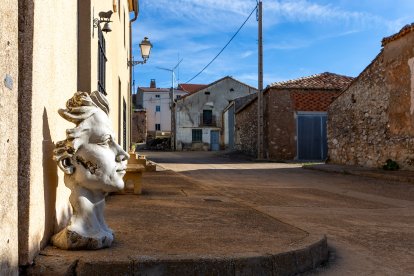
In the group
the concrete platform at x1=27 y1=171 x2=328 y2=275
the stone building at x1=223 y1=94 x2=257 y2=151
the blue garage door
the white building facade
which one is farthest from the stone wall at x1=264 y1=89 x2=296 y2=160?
the white building facade

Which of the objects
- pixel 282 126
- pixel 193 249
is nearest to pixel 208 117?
pixel 282 126

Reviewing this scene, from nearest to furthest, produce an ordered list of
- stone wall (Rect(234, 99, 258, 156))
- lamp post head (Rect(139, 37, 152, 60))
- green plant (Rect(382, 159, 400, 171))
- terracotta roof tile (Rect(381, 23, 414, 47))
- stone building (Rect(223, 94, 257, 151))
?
1. terracotta roof tile (Rect(381, 23, 414, 47))
2. green plant (Rect(382, 159, 400, 171))
3. lamp post head (Rect(139, 37, 152, 60))
4. stone wall (Rect(234, 99, 258, 156))
5. stone building (Rect(223, 94, 257, 151))

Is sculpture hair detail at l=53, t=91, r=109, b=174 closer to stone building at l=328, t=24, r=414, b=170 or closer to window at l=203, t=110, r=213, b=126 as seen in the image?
stone building at l=328, t=24, r=414, b=170

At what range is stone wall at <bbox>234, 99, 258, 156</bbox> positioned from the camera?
29062mm

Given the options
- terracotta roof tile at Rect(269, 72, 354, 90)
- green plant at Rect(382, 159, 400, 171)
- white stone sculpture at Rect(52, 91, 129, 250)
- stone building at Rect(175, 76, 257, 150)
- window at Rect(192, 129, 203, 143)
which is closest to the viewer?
white stone sculpture at Rect(52, 91, 129, 250)

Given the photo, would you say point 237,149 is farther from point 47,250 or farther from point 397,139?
point 47,250

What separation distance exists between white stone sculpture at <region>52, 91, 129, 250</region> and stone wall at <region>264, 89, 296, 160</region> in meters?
22.4

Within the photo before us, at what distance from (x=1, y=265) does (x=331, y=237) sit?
131 inches

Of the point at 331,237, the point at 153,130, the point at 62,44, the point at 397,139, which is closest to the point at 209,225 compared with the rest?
the point at 331,237

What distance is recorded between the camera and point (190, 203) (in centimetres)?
593

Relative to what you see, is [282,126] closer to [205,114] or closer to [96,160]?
[96,160]

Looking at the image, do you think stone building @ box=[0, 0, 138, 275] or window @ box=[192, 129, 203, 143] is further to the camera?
window @ box=[192, 129, 203, 143]

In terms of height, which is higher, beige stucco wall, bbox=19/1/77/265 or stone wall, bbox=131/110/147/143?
stone wall, bbox=131/110/147/143

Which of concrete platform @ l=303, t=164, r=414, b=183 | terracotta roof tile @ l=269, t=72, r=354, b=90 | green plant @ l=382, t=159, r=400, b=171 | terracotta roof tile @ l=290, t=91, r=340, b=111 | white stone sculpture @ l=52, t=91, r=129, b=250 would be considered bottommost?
concrete platform @ l=303, t=164, r=414, b=183
